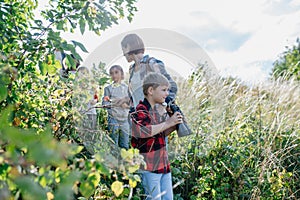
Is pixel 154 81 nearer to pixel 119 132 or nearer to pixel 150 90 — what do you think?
pixel 150 90

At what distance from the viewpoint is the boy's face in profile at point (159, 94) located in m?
2.69

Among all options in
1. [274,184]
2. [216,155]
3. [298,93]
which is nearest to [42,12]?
[216,155]

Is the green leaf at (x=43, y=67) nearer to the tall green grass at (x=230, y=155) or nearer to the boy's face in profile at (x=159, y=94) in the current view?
the boy's face in profile at (x=159, y=94)

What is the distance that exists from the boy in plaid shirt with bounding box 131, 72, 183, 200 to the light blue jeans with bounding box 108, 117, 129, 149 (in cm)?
41

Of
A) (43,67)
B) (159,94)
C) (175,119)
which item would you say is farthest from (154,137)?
(43,67)

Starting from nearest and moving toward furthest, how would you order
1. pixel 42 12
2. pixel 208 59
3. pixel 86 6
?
pixel 86 6 < pixel 42 12 < pixel 208 59

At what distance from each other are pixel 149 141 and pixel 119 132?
1.87 ft

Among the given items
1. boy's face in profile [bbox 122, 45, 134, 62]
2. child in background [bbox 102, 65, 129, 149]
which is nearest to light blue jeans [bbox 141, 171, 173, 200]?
child in background [bbox 102, 65, 129, 149]

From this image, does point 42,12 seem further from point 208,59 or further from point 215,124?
point 208,59

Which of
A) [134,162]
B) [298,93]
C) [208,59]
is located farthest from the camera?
[298,93]

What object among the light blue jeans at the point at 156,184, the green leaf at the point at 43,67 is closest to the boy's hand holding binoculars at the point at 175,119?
the light blue jeans at the point at 156,184

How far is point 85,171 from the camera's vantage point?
114 centimetres

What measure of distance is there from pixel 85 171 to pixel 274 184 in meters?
2.28

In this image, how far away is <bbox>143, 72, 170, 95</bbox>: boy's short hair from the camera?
2.72m
